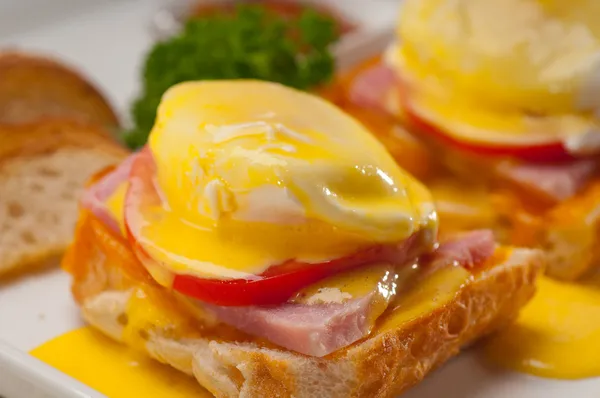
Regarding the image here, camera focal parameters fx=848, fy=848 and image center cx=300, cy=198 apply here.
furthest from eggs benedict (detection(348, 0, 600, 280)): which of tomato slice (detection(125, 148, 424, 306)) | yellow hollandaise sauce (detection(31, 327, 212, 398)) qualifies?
yellow hollandaise sauce (detection(31, 327, 212, 398))

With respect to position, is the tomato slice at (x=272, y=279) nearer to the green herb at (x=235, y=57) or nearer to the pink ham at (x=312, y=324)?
the pink ham at (x=312, y=324)

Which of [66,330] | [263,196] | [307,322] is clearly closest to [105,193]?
[66,330]

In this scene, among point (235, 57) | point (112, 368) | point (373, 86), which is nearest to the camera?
point (112, 368)

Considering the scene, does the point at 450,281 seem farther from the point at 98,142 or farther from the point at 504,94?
the point at 98,142

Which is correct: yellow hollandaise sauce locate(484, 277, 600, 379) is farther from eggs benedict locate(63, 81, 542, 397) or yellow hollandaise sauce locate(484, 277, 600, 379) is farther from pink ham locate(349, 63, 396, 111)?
pink ham locate(349, 63, 396, 111)

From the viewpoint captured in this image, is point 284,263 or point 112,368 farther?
point 112,368

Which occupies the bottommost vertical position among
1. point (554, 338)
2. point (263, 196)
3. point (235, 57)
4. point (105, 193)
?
point (554, 338)

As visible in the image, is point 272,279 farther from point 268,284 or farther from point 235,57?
point 235,57
